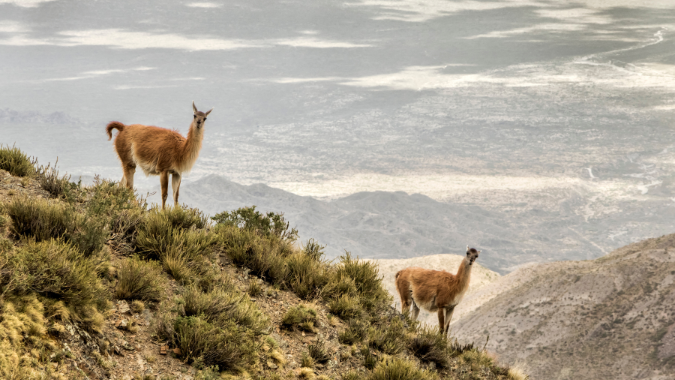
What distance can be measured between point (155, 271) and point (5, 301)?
283cm

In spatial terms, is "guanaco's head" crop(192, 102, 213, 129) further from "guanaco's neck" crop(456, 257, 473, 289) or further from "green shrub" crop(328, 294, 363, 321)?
"guanaco's neck" crop(456, 257, 473, 289)

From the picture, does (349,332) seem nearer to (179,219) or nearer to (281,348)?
(281,348)

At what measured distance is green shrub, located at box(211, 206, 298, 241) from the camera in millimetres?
12866

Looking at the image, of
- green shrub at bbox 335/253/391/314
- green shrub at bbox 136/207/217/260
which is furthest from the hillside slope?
green shrub at bbox 136/207/217/260

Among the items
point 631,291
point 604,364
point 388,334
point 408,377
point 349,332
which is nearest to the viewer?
point 408,377

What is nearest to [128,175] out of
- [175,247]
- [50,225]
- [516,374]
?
[175,247]

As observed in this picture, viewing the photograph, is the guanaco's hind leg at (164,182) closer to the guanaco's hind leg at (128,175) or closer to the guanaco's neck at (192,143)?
the guanaco's neck at (192,143)

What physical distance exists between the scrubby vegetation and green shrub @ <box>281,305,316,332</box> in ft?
0.09

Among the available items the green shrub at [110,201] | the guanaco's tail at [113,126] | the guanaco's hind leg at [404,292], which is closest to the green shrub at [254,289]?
the green shrub at [110,201]

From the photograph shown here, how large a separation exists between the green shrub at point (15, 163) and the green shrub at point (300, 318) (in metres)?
7.73

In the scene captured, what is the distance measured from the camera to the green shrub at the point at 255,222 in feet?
42.2

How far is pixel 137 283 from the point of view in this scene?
809cm

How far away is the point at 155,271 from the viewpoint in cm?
872

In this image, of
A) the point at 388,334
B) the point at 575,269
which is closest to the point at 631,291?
the point at 575,269
